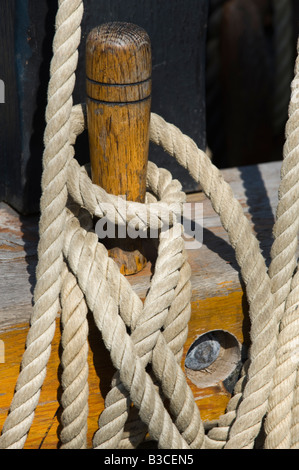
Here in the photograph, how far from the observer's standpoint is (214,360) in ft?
4.04

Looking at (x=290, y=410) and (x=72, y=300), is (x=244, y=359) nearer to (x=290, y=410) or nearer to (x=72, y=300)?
(x=290, y=410)

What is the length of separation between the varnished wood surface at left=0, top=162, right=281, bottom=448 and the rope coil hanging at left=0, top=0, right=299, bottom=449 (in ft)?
0.15

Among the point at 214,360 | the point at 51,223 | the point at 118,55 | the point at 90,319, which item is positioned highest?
the point at 118,55

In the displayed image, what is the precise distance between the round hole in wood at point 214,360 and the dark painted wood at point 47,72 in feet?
1.32

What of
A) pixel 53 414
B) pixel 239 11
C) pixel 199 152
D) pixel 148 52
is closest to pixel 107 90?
pixel 148 52

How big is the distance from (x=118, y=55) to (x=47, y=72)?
0.33m

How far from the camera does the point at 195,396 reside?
1.21m

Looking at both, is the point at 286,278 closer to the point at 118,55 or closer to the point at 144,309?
the point at 144,309

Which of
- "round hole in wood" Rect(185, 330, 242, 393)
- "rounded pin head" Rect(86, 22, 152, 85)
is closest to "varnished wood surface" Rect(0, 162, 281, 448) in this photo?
"round hole in wood" Rect(185, 330, 242, 393)

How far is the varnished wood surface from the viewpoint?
107 cm

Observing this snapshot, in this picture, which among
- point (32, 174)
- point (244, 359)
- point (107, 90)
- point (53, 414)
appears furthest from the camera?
point (32, 174)

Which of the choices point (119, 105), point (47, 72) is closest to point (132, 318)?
point (119, 105)

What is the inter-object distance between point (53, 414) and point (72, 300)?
21 centimetres

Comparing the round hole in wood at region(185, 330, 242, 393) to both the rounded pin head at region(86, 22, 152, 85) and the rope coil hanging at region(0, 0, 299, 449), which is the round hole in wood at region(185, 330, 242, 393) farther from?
the rounded pin head at region(86, 22, 152, 85)
